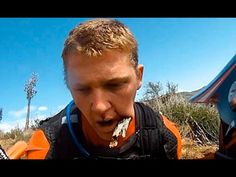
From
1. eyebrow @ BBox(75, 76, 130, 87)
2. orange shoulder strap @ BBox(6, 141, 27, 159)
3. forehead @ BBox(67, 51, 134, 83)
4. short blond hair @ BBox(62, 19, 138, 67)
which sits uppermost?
short blond hair @ BBox(62, 19, 138, 67)

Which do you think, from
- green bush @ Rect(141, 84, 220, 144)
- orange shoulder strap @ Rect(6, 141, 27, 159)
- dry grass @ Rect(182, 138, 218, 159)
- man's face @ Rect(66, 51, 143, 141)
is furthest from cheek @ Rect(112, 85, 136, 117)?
orange shoulder strap @ Rect(6, 141, 27, 159)

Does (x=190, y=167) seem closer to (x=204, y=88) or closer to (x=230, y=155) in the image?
(x=230, y=155)

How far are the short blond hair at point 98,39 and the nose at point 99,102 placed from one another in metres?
0.18

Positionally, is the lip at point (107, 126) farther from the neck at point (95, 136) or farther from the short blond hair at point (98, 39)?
the short blond hair at point (98, 39)

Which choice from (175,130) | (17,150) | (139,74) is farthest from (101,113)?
(17,150)

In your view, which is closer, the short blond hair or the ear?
the short blond hair

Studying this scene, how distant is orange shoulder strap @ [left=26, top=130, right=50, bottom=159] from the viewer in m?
1.49

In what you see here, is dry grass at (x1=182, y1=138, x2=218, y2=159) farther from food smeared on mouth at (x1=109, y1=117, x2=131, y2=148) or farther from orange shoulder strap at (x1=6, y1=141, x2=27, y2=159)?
orange shoulder strap at (x1=6, y1=141, x2=27, y2=159)

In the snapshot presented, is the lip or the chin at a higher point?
the lip

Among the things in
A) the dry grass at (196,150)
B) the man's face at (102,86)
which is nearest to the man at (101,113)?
the man's face at (102,86)

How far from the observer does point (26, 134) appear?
1.61m
